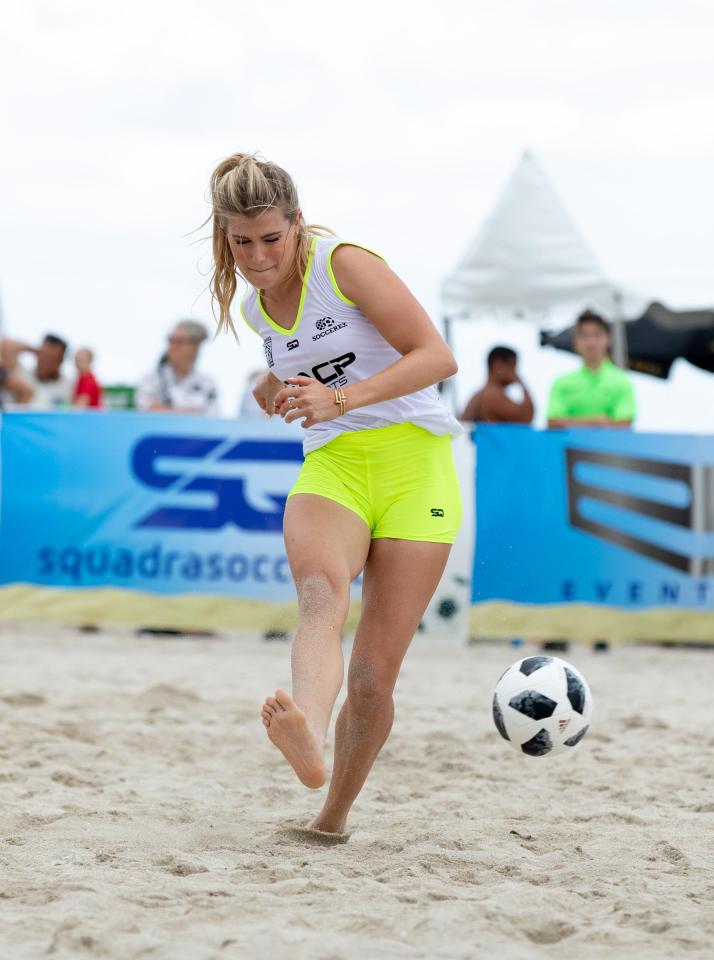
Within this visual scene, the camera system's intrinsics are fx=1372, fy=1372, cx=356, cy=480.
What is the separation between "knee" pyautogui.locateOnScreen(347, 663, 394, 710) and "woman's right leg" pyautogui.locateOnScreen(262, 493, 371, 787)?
0.19 meters

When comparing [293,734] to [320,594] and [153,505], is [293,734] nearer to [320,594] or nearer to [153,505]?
[320,594]

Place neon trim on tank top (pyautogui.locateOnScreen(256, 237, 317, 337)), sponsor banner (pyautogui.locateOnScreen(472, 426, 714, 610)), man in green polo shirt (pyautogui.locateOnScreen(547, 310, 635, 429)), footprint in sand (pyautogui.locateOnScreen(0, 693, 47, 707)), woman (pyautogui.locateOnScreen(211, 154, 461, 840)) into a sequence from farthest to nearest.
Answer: man in green polo shirt (pyautogui.locateOnScreen(547, 310, 635, 429)), sponsor banner (pyautogui.locateOnScreen(472, 426, 714, 610)), footprint in sand (pyautogui.locateOnScreen(0, 693, 47, 707)), neon trim on tank top (pyautogui.locateOnScreen(256, 237, 317, 337)), woman (pyautogui.locateOnScreen(211, 154, 461, 840))

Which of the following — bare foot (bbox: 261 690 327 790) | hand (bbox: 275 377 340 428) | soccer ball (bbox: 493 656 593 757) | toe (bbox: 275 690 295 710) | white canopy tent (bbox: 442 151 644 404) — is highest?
white canopy tent (bbox: 442 151 644 404)

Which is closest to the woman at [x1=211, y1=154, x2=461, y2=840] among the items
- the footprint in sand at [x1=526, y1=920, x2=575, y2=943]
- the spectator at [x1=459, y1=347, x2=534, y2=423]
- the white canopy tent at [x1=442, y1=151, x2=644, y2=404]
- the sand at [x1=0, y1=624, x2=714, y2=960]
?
the sand at [x1=0, y1=624, x2=714, y2=960]

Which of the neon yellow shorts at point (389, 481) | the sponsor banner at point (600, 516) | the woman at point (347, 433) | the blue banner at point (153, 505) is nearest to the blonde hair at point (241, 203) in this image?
the woman at point (347, 433)

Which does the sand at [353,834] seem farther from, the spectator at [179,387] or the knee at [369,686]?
the spectator at [179,387]

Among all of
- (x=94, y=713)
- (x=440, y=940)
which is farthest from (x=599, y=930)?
(x=94, y=713)

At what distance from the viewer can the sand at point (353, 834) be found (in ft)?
9.54

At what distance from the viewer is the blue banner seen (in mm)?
8828

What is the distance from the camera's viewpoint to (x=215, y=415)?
9.26 m

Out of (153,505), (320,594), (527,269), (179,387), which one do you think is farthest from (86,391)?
(320,594)

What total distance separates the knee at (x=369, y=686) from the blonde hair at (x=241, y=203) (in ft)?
3.30

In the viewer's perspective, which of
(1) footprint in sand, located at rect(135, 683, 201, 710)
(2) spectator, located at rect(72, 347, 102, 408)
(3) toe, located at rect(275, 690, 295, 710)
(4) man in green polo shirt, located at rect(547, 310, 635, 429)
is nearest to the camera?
(3) toe, located at rect(275, 690, 295, 710)

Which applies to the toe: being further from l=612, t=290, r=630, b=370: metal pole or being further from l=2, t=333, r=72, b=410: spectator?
l=612, t=290, r=630, b=370: metal pole
